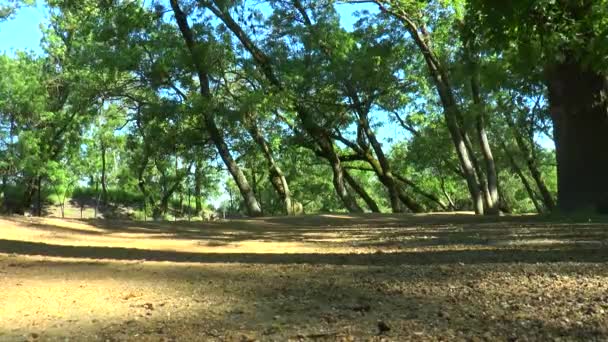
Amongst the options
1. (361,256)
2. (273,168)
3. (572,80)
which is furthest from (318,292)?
(273,168)

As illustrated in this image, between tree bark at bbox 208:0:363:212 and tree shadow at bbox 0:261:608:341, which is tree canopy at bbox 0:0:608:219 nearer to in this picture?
tree bark at bbox 208:0:363:212

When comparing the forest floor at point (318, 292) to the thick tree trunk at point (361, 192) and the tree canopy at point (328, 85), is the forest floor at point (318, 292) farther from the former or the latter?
the thick tree trunk at point (361, 192)

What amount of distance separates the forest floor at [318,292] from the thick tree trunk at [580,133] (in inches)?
151

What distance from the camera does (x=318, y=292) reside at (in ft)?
18.9

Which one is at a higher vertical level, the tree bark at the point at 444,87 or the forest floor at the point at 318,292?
the tree bark at the point at 444,87

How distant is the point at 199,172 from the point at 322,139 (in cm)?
1384

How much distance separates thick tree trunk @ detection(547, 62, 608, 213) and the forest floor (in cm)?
383

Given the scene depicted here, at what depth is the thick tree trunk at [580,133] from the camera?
13.2 meters

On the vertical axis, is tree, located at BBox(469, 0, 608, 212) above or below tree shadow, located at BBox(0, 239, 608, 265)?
above

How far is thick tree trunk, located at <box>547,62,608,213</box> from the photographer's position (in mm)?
13250

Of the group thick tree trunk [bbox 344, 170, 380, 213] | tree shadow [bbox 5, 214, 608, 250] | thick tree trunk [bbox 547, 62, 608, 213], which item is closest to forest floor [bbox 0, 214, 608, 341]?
tree shadow [bbox 5, 214, 608, 250]

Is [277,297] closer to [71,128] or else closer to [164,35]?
[164,35]

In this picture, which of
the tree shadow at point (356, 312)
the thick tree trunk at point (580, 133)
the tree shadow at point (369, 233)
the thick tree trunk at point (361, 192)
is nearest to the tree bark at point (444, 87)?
the tree shadow at point (369, 233)

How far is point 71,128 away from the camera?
128 ft
